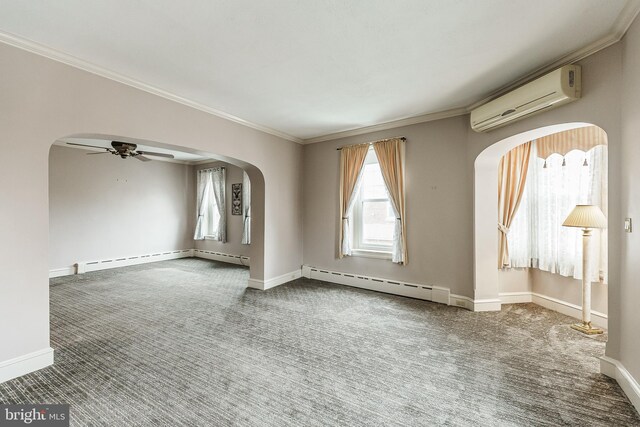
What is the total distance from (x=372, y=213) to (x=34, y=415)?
4.34 m

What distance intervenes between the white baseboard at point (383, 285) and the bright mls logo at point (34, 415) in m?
3.74

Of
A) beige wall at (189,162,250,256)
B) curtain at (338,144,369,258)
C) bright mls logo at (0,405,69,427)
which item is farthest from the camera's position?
beige wall at (189,162,250,256)

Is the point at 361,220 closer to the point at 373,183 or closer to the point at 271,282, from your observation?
the point at 373,183

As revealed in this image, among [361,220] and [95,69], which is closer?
[95,69]

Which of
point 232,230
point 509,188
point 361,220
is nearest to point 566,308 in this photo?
point 509,188

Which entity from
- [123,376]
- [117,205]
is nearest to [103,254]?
[117,205]

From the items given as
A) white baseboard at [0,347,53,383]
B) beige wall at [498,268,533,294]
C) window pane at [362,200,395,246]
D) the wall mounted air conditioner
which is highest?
the wall mounted air conditioner

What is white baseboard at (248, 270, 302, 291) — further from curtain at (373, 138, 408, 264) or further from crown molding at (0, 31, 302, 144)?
crown molding at (0, 31, 302, 144)

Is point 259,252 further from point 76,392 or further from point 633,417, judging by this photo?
point 633,417

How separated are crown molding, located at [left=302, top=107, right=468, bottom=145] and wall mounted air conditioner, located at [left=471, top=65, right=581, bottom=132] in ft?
1.40

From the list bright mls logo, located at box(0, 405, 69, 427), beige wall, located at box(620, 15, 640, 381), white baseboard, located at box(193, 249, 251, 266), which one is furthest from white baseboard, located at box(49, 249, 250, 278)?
beige wall, located at box(620, 15, 640, 381)

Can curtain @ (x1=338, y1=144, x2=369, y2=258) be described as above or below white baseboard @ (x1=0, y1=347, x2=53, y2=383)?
above

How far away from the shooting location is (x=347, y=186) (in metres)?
4.81

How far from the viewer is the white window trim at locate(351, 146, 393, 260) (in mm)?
4569
